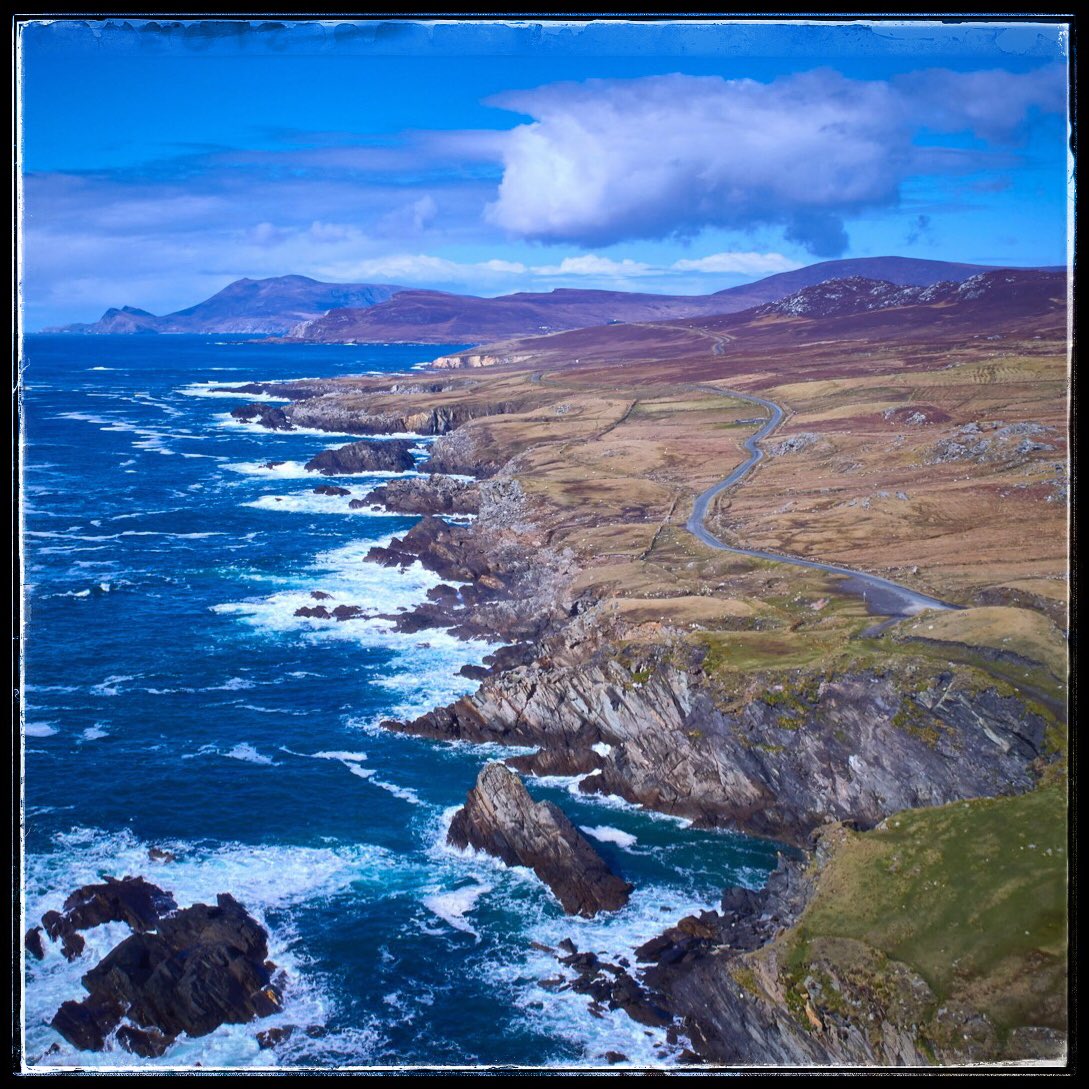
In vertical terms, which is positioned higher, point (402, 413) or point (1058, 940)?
point (402, 413)

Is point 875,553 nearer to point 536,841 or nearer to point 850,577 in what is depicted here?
point 850,577

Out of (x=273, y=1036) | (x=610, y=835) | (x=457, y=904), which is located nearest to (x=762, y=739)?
(x=610, y=835)

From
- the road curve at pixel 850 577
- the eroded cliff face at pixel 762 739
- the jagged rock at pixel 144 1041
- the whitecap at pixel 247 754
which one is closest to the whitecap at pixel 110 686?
the whitecap at pixel 247 754

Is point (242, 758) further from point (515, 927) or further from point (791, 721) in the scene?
point (791, 721)

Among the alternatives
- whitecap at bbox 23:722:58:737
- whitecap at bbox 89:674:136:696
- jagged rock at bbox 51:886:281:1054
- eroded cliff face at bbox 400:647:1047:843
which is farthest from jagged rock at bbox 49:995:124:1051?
whitecap at bbox 89:674:136:696

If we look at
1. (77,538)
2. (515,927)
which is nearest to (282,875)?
(515,927)

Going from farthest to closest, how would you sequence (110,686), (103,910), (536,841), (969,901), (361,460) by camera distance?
(361,460) → (110,686) → (536,841) → (103,910) → (969,901)
